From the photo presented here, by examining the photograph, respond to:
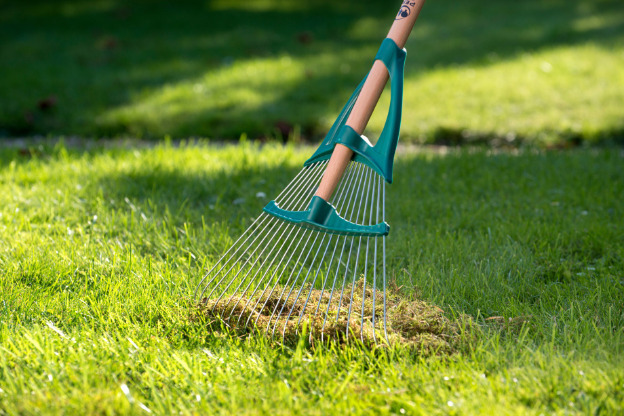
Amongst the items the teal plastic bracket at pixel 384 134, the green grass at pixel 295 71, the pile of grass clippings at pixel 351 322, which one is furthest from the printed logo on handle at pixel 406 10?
the green grass at pixel 295 71

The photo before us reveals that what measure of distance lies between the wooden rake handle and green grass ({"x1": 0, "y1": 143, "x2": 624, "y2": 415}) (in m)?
0.66

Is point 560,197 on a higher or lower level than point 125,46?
lower

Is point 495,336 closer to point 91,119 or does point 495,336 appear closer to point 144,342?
point 144,342

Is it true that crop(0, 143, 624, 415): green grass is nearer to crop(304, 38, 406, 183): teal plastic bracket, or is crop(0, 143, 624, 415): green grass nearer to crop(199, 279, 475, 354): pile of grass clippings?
crop(199, 279, 475, 354): pile of grass clippings

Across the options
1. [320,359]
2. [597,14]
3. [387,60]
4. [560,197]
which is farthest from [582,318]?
[597,14]

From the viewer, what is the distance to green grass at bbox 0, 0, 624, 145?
20.1 feet

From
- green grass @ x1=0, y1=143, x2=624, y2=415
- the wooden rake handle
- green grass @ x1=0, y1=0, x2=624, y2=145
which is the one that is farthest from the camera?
green grass @ x1=0, y1=0, x2=624, y2=145

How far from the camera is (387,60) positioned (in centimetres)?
233

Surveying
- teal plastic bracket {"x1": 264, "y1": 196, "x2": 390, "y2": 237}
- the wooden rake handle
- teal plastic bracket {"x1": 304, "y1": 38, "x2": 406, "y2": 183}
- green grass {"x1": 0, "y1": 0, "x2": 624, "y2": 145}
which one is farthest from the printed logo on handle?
green grass {"x1": 0, "y1": 0, "x2": 624, "y2": 145}

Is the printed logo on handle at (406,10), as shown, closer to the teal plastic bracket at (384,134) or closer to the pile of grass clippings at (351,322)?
the teal plastic bracket at (384,134)

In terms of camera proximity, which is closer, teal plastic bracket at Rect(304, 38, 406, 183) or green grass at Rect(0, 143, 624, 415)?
green grass at Rect(0, 143, 624, 415)

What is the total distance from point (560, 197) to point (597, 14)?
798 cm

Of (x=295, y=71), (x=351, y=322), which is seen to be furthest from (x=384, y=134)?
(x=295, y=71)

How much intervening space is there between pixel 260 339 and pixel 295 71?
20.0 feet
